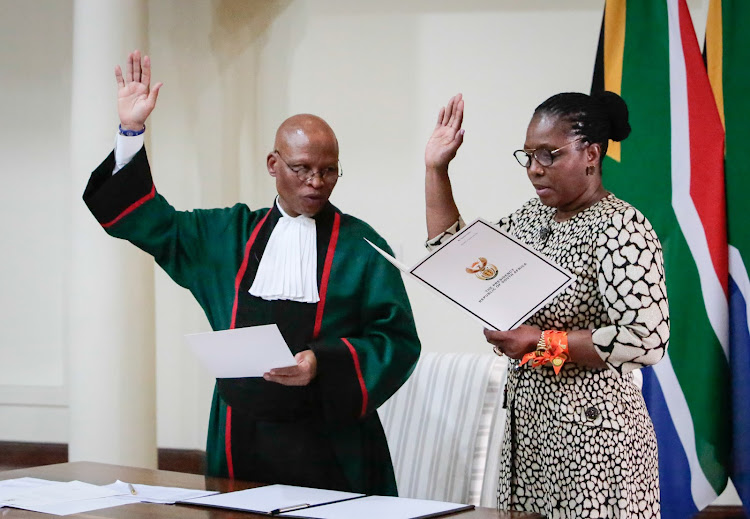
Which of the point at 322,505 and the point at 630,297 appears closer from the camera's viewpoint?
the point at 322,505

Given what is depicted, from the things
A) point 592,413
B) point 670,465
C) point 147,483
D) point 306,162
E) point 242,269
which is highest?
point 306,162

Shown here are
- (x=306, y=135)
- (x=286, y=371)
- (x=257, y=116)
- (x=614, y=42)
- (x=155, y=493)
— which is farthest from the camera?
(x=257, y=116)

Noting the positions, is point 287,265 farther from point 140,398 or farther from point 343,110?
point 343,110

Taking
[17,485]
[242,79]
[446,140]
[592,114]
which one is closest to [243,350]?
[17,485]

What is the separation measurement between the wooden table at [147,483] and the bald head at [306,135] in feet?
2.75

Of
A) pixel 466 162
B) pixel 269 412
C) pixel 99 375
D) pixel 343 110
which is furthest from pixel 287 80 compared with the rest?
pixel 269 412

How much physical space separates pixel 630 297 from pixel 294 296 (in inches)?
33.1

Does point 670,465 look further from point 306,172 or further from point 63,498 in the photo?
point 63,498

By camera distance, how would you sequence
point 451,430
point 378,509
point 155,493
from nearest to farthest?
1. point 378,509
2. point 155,493
3. point 451,430

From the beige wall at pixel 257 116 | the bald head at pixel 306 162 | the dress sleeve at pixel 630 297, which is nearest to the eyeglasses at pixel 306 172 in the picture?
the bald head at pixel 306 162

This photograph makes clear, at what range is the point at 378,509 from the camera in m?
1.76

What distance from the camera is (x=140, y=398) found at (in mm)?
4254

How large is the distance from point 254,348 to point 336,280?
0.41 metres

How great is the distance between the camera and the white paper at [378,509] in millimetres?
1692
